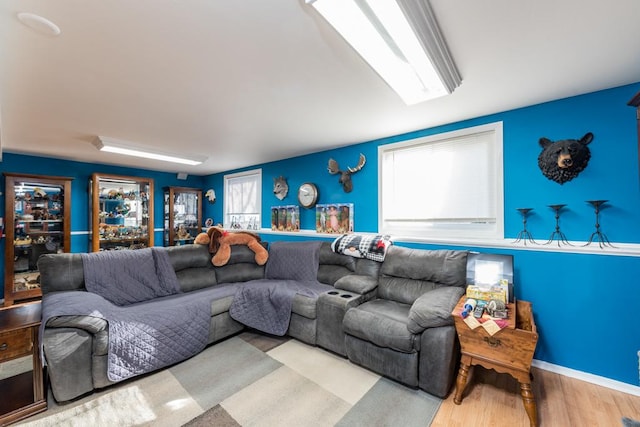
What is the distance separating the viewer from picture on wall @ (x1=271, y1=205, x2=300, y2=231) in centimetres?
433

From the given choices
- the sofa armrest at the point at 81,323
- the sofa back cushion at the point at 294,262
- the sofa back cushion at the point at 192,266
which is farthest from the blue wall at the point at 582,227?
the sofa armrest at the point at 81,323

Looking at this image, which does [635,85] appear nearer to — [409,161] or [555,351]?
[409,161]

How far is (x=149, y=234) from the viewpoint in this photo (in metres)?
5.30

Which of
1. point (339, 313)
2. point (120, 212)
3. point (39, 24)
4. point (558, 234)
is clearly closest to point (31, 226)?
point (120, 212)

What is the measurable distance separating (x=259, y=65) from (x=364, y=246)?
82.0 inches

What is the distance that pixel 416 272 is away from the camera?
103 inches

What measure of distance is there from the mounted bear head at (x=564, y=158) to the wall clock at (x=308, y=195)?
2640 mm

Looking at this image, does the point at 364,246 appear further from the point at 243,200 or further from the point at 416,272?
the point at 243,200

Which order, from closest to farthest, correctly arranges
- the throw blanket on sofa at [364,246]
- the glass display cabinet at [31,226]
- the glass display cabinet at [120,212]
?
the throw blanket on sofa at [364,246], the glass display cabinet at [31,226], the glass display cabinet at [120,212]

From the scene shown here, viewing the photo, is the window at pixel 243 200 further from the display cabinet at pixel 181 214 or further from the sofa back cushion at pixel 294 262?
the sofa back cushion at pixel 294 262

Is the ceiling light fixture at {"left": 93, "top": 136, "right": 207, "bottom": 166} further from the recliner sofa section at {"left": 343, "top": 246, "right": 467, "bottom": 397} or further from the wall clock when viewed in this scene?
the recliner sofa section at {"left": 343, "top": 246, "right": 467, "bottom": 397}

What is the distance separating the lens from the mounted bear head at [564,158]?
2.14 meters

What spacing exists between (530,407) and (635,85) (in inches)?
96.9

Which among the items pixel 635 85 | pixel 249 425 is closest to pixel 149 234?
pixel 249 425
